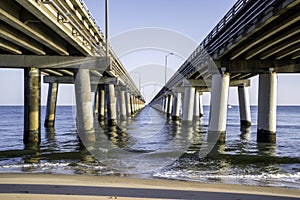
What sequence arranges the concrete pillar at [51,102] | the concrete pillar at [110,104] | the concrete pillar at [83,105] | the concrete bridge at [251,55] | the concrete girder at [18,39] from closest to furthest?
the concrete girder at [18,39] → the concrete bridge at [251,55] → the concrete pillar at [83,105] → the concrete pillar at [51,102] → the concrete pillar at [110,104]

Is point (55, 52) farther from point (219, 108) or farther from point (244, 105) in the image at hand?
point (244, 105)

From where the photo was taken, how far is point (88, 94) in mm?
25406

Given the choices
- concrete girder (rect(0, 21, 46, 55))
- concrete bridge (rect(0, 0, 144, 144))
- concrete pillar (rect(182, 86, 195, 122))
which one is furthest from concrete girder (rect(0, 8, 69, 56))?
concrete pillar (rect(182, 86, 195, 122))

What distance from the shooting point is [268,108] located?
26.2 metres

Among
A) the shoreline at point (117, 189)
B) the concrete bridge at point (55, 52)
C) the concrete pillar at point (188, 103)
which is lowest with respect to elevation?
the shoreline at point (117, 189)

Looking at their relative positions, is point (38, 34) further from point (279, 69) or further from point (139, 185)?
point (279, 69)

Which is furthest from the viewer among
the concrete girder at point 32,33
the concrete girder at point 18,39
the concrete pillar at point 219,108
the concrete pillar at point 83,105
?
the concrete pillar at point 219,108

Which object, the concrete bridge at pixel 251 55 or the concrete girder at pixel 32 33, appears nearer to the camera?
the concrete girder at pixel 32 33

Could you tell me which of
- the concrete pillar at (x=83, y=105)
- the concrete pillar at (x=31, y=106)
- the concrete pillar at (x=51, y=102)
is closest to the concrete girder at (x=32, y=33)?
the concrete pillar at (x=83, y=105)

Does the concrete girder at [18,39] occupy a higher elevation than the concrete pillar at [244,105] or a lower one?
higher

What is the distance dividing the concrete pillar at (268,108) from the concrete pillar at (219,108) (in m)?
2.88

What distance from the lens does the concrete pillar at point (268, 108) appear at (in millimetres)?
26234

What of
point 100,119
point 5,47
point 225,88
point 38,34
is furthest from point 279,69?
point 100,119

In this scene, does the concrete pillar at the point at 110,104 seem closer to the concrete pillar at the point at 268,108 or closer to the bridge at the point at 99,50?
the bridge at the point at 99,50
